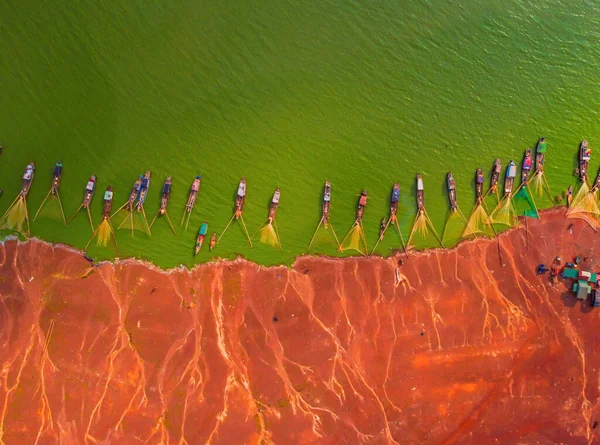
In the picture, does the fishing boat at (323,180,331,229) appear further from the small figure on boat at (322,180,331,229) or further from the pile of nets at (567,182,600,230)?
the pile of nets at (567,182,600,230)

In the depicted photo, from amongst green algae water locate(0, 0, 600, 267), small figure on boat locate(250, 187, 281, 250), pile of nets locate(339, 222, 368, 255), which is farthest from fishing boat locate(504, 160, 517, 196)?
small figure on boat locate(250, 187, 281, 250)

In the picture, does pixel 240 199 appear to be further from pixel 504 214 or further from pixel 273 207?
pixel 504 214

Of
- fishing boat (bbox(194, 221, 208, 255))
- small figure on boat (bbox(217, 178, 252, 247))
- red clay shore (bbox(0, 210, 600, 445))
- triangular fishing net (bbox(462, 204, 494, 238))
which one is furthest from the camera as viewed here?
triangular fishing net (bbox(462, 204, 494, 238))

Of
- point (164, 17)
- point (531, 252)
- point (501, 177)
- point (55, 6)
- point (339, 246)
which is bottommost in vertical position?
point (531, 252)

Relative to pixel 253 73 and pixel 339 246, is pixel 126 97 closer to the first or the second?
pixel 253 73

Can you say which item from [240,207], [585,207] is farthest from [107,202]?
[585,207]

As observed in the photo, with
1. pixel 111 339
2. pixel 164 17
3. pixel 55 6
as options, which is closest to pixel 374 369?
pixel 111 339
